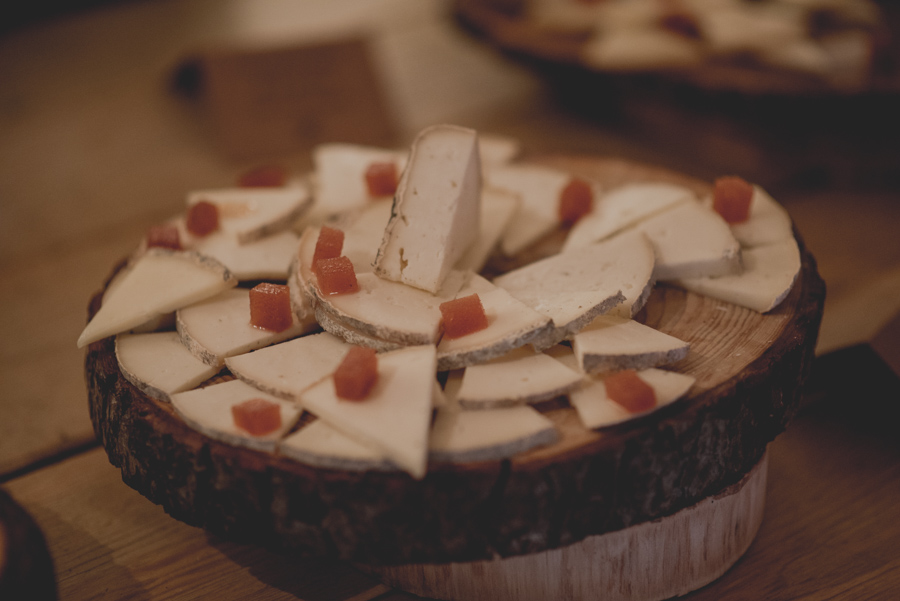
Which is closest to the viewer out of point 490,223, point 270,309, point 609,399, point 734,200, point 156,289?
point 609,399

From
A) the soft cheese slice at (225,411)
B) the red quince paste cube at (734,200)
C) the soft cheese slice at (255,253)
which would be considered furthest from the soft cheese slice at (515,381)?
the red quince paste cube at (734,200)

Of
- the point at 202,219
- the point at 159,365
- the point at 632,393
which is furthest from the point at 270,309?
the point at 632,393

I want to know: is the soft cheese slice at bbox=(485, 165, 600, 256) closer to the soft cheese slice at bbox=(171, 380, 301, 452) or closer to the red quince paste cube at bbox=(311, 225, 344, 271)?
the red quince paste cube at bbox=(311, 225, 344, 271)

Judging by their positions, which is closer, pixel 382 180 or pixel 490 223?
pixel 490 223

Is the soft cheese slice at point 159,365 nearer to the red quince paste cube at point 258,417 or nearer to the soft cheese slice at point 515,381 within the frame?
the red quince paste cube at point 258,417

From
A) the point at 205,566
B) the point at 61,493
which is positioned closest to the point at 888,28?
the point at 205,566

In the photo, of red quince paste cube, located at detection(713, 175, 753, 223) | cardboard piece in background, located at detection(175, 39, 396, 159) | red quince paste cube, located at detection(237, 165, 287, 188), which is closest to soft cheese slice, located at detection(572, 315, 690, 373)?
red quince paste cube, located at detection(713, 175, 753, 223)

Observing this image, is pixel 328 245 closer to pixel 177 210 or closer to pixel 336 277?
pixel 336 277

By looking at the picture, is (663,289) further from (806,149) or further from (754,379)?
(806,149)
